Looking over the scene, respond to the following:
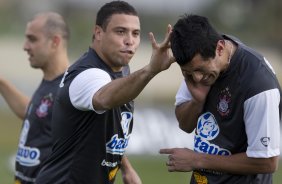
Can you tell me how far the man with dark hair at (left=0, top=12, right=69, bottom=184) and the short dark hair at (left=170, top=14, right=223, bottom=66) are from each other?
121 inches

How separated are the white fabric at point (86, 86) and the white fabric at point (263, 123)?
1110 mm

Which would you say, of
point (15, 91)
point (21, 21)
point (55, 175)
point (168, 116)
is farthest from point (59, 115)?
point (21, 21)

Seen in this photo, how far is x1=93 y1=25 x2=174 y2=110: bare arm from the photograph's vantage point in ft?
18.0

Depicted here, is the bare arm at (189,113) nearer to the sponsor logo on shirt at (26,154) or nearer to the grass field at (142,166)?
the sponsor logo on shirt at (26,154)

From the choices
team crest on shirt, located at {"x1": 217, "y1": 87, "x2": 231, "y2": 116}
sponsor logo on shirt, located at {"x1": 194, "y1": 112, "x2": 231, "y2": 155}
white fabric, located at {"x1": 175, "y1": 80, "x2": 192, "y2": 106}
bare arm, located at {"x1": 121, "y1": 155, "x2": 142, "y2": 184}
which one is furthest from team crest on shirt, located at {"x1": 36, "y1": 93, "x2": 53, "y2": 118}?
team crest on shirt, located at {"x1": 217, "y1": 87, "x2": 231, "y2": 116}

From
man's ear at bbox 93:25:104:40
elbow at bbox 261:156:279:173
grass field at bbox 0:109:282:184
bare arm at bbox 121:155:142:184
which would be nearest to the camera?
elbow at bbox 261:156:279:173

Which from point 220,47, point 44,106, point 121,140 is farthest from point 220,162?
point 44,106

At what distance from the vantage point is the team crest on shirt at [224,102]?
5.86 m

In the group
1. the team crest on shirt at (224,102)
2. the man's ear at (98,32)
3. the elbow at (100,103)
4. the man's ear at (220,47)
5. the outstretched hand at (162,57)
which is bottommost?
the elbow at (100,103)

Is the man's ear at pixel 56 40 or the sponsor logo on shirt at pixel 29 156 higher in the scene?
the man's ear at pixel 56 40

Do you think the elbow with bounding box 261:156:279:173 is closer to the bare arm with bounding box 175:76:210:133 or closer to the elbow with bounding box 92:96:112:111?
the bare arm with bounding box 175:76:210:133

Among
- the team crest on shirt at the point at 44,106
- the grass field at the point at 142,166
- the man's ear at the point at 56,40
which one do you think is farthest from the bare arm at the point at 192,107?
the grass field at the point at 142,166

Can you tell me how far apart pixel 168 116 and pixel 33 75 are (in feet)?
29.3

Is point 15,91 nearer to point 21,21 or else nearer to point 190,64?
point 190,64
